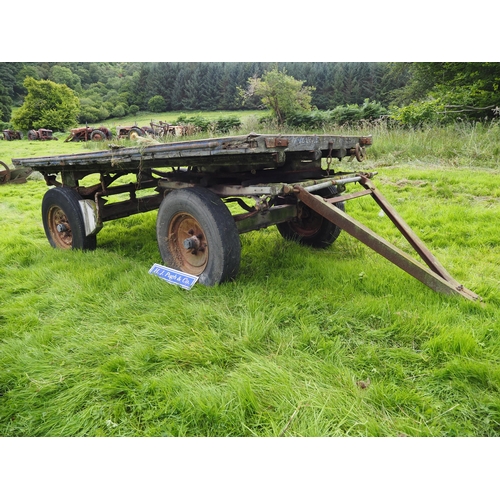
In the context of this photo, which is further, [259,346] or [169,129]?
[169,129]

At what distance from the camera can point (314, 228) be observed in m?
4.03

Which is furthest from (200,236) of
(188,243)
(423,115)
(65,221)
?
(423,115)

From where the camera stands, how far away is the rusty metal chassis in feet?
8.46

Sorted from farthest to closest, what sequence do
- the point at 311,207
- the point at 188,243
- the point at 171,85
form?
1. the point at 171,85
2. the point at 188,243
3. the point at 311,207

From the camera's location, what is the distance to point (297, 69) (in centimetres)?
2116

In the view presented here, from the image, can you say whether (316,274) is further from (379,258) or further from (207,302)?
(207,302)

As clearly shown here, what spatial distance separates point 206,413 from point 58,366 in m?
1.09

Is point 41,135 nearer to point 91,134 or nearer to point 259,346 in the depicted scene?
point 91,134

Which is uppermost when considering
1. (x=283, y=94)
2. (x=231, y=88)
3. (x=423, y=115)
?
(x=283, y=94)

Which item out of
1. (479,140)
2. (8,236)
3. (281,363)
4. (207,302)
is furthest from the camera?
(479,140)

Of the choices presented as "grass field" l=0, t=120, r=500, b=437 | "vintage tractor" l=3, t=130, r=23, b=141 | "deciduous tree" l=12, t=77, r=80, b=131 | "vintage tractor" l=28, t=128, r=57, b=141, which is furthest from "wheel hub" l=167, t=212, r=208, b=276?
"vintage tractor" l=3, t=130, r=23, b=141

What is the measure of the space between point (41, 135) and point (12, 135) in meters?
2.19

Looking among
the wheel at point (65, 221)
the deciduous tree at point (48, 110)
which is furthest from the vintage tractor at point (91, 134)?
the wheel at point (65, 221)
